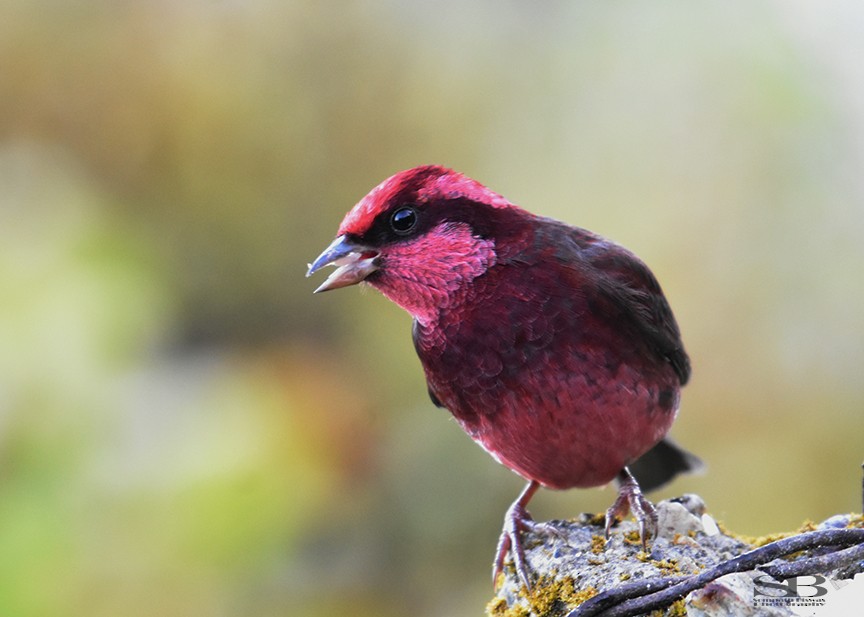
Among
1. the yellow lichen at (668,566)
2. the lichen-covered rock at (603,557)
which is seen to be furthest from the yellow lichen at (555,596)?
the yellow lichen at (668,566)

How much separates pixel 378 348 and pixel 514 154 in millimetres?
892

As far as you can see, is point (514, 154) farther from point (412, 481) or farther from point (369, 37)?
point (412, 481)

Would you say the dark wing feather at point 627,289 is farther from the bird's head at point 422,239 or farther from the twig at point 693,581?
the twig at point 693,581

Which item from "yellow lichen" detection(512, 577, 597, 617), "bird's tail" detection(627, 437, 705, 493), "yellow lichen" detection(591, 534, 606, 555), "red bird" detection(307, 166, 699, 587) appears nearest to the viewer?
"yellow lichen" detection(512, 577, 597, 617)

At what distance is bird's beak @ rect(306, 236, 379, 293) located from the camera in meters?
1.75

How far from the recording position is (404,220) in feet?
6.06

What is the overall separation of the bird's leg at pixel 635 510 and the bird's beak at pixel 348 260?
0.60 metres

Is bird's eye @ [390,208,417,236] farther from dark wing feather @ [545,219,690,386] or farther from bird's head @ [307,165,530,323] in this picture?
dark wing feather @ [545,219,690,386]

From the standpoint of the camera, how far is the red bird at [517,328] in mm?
1726

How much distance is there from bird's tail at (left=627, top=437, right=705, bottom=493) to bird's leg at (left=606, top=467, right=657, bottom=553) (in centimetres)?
48

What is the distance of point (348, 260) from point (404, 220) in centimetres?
14

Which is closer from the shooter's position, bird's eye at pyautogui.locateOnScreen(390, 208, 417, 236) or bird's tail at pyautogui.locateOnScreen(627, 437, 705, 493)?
bird's eye at pyautogui.locateOnScreen(390, 208, 417, 236)

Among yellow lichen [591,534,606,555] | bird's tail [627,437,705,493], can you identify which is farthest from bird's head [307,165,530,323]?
bird's tail [627,437,705,493]

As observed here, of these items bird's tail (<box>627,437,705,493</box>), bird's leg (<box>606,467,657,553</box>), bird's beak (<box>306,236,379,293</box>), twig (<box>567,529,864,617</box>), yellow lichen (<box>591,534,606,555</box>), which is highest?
bird's beak (<box>306,236,379,293</box>)
